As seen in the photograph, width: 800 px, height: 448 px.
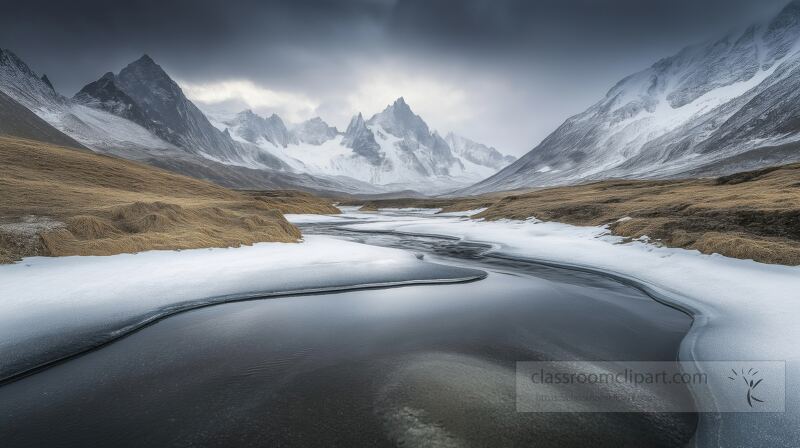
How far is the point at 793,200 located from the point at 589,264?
48.5 feet

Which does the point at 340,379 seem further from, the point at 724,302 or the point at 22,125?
the point at 22,125

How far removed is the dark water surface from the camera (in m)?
6.30

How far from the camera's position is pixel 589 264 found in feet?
71.0

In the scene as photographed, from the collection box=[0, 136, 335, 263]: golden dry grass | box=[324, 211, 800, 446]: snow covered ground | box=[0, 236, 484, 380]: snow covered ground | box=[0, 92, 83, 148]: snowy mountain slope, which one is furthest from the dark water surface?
box=[0, 92, 83, 148]: snowy mountain slope

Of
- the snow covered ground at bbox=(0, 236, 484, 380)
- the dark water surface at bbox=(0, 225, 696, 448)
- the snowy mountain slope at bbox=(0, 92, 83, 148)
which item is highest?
the snowy mountain slope at bbox=(0, 92, 83, 148)

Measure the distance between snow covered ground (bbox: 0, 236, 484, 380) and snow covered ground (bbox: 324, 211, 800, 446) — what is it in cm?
816

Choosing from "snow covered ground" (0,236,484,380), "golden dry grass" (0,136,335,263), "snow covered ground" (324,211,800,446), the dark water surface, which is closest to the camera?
the dark water surface

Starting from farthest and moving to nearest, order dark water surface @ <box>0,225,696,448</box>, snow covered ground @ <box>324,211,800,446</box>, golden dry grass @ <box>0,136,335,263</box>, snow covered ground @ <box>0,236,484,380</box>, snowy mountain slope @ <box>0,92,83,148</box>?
1. snowy mountain slope @ <box>0,92,83,148</box>
2. golden dry grass @ <box>0,136,335,263</box>
3. snow covered ground @ <box>0,236,484,380</box>
4. snow covered ground @ <box>324,211,800,446</box>
5. dark water surface @ <box>0,225,696,448</box>

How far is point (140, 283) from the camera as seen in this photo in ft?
45.9

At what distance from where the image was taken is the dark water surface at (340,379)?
6305 mm

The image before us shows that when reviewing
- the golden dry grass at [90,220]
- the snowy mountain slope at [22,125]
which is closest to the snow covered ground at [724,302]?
the golden dry grass at [90,220]

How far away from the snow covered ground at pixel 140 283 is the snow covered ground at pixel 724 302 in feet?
26.8

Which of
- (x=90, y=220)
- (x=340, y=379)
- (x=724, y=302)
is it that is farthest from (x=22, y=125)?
(x=724, y=302)

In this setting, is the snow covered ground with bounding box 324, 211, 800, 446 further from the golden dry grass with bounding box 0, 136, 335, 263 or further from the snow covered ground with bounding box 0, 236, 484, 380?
the golden dry grass with bounding box 0, 136, 335, 263
